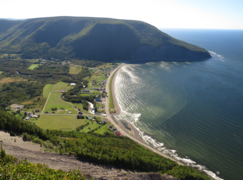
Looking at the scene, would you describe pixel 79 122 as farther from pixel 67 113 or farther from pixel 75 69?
pixel 75 69

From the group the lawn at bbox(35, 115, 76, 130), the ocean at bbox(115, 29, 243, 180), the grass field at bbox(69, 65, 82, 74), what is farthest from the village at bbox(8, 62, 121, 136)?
the grass field at bbox(69, 65, 82, 74)

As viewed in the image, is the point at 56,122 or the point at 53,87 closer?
the point at 56,122

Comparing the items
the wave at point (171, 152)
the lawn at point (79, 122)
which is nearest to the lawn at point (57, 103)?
the lawn at point (79, 122)

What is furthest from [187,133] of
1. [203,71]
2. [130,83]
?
[203,71]

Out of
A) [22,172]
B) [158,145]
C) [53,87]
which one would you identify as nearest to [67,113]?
[53,87]

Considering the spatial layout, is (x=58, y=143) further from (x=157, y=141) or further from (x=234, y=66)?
(x=234, y=66)

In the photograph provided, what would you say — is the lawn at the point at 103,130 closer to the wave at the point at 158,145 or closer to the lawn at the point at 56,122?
the wave at the point at 158,145
